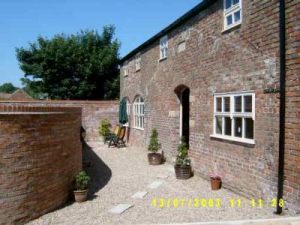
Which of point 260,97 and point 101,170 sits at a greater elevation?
point 260,97

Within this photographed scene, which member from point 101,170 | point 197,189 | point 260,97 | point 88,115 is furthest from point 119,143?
point 260,97

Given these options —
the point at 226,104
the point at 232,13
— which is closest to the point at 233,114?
the point at 226,104

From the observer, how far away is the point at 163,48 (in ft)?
42.6

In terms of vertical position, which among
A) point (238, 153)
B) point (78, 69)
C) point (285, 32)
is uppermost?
point (78, 69)

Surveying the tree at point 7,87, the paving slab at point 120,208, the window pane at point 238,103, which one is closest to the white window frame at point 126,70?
the window pane at point 238,103

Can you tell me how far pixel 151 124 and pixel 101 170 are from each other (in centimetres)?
419

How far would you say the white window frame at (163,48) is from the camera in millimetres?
12539

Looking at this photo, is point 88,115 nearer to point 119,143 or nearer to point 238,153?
point 119,143

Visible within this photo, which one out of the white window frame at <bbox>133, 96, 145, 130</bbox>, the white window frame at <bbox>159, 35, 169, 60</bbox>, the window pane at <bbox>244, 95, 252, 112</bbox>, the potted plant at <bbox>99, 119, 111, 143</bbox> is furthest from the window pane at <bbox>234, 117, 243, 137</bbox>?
the potted plant at <bbox>99, 119, 111, 143</bbox>

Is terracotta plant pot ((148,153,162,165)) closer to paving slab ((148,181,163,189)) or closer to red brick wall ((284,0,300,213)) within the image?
paving slab ((148,181,163,189))

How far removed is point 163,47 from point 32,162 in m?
8.46

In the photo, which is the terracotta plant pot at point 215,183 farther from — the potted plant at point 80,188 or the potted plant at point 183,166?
the potted plant at point 80,188

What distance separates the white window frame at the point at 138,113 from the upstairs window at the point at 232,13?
8.31m

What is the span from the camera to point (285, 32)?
5.97 m
